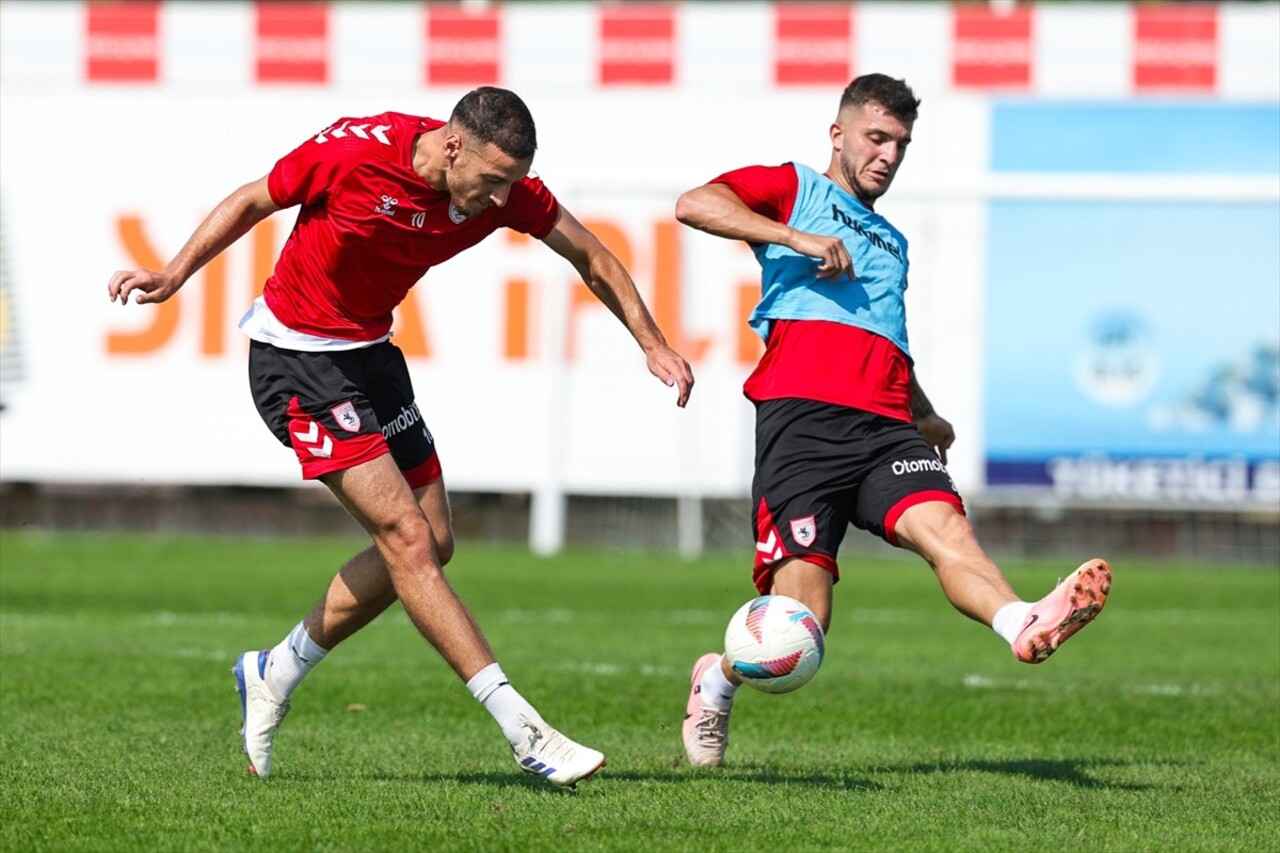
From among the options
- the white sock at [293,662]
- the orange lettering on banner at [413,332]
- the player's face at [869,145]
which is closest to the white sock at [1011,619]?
the player's face at [869,145]

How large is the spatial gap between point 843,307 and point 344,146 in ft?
5.38

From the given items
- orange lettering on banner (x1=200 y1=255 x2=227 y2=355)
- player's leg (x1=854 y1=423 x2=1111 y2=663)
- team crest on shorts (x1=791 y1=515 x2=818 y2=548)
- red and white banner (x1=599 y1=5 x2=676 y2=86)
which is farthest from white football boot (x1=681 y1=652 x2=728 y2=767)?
red and white banner (x1=599 y1=5 x2=676 y2=86)

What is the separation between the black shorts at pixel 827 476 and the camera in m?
6.35

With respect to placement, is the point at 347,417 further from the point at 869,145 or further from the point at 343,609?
the point at 869,145

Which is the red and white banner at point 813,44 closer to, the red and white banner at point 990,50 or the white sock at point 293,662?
the red and white banner at point 990,50

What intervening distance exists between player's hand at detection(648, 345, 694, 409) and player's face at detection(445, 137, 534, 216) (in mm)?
648

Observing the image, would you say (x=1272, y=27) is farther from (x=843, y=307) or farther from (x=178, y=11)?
(x=843, y=307)

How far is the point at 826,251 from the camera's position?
6.04 metres

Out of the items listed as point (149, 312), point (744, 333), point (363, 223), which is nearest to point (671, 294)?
point (744, 333)

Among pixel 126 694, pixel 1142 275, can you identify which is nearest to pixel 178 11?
pixel 1142 275

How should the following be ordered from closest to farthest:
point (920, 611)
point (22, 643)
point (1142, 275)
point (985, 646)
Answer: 1. point (22, 643)
2. point (985, 646)
3. point (920, 611)
4. point (1142, 275)

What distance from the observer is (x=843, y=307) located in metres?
6.46

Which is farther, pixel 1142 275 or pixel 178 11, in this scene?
pixel 178 11

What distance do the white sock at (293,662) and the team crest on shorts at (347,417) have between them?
73cm
